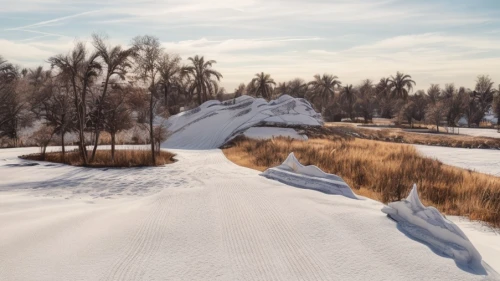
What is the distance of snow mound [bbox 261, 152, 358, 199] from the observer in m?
6.10

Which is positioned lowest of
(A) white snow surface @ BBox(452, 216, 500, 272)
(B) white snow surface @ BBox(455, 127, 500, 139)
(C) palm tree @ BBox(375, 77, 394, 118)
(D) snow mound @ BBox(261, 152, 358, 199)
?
(A) white snow surface @ BBox(452, 216, 500, 272)

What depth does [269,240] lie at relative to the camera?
364 centimetres

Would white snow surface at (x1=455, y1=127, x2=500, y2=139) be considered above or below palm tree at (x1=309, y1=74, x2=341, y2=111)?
below

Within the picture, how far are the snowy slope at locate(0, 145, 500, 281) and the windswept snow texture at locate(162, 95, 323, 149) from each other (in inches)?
780

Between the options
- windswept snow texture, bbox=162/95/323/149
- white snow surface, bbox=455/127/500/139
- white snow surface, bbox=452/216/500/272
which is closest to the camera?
white snow surface, bbox=452/216/500/272

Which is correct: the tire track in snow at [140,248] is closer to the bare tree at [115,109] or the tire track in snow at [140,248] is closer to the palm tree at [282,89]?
the bare tree at [115,109]

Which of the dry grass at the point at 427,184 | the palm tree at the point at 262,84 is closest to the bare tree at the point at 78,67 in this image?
the dry grass at the point at 427,184

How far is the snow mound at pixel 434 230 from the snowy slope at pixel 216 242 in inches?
5.7

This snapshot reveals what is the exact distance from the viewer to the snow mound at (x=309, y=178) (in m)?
6.10

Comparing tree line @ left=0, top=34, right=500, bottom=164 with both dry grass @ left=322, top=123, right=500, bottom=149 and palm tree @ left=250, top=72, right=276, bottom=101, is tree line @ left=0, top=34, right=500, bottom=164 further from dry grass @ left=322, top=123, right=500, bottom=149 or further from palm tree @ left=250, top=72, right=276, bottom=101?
dry grass @ left=322, top=123, right=500, bottom=149

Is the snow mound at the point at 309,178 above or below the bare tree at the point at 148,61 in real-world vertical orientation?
below

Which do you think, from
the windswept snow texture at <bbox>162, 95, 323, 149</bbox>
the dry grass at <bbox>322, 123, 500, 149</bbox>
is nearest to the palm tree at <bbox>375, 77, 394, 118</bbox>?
the dry grass at <bbox>322, 123, 500, 149</bbox>

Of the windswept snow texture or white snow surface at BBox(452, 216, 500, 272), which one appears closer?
white snow surface at BBox(452, 216, 500, 272)

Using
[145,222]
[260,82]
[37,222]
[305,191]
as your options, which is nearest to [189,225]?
[145,222]
